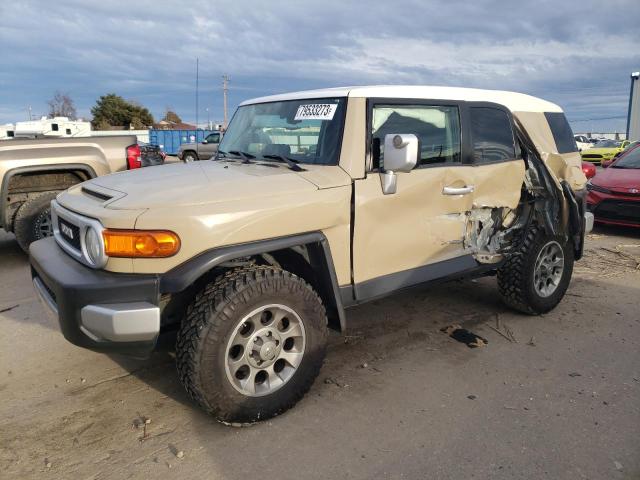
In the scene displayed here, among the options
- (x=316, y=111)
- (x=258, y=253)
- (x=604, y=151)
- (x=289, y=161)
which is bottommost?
(x=258, y=253)

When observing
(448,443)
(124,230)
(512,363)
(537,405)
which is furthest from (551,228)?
(124,230)

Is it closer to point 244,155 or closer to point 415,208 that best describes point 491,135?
→ point 415,208

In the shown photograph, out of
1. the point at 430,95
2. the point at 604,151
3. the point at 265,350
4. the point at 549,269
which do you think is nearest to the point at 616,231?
the point at 549,269

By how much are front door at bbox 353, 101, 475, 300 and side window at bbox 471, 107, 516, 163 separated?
0.59ft

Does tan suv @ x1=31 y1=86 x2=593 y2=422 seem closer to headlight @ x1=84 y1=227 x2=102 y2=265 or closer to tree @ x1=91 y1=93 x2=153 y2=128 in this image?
headlight @ x1=84 y1=227 x2=102 y2=265

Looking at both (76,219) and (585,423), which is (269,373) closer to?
(76,219)

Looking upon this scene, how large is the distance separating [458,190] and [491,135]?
0.70 meters

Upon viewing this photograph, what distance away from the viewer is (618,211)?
8016 mm

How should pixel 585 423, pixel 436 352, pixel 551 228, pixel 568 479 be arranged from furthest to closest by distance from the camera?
pixel 551 228 → pixel 436 352 → pixel 585 423 → pixel 568 479

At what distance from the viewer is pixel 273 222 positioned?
2789mm

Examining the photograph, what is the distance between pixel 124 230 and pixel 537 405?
A: 8.59 feet

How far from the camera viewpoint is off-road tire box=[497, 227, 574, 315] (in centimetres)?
431

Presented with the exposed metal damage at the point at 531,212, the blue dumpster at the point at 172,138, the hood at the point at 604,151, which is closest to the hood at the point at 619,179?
the exposed metal damage at the point at 531,212

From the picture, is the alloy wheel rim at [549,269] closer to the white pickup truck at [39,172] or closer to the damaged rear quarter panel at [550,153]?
the damaged rear quarter panel at [550,153]
